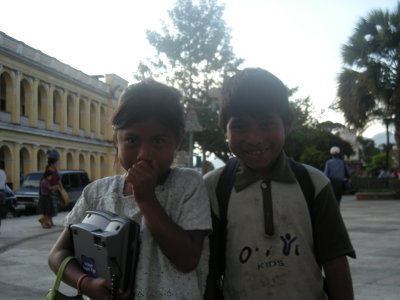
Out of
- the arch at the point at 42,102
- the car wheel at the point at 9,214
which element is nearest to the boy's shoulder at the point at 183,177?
the car wheel at the point at 9,214

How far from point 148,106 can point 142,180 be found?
0.26 metres

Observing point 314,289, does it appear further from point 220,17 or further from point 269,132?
point 220,17

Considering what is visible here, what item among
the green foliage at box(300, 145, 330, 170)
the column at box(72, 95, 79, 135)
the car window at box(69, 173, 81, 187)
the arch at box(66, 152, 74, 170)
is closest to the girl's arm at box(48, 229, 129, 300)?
the car window at box(69, 173, 81, 187)

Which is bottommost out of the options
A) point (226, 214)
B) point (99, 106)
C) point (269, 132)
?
point (226, 214)

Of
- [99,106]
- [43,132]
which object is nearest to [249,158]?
[43,132]

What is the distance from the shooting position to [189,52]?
3356 centimetres

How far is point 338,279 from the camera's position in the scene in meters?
1.60

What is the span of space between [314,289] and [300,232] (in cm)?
19

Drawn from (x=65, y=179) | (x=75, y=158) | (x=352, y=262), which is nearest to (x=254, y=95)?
(x=352, y=262)

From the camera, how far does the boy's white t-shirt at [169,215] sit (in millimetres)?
1474

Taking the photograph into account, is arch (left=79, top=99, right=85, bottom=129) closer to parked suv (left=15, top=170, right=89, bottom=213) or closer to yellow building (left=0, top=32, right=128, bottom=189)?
yellow building (left=0, top=32, right=128, bottom=189)

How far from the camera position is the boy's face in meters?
1.67

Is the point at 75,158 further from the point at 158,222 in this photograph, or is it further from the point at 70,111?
the point at 158,222

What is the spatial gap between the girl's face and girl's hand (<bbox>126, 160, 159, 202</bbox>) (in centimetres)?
9
